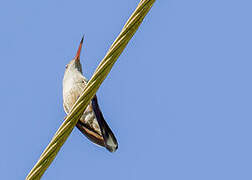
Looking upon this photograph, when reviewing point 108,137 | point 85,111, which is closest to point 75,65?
point 85,111

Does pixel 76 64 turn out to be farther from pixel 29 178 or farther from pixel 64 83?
pixel 29 178

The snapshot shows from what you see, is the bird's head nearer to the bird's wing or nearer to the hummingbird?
the hummingbird

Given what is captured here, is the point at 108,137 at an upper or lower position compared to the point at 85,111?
lower

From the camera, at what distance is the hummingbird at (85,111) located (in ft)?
19.6

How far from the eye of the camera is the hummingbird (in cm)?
598

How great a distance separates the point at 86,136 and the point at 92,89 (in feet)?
11.7

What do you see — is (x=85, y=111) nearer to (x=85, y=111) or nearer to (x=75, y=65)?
(x=85, y=111)

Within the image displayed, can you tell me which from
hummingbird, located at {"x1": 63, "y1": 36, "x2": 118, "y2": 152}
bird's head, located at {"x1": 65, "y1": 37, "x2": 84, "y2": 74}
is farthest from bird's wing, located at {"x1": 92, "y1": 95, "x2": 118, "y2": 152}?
bird's head, located at {"x1": 65, "y1": 37, "x2": 84, "y2": 74}

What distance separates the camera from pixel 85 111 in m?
7.32

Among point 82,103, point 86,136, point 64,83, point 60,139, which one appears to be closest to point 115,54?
point 82,103

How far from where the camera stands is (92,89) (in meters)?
3.74

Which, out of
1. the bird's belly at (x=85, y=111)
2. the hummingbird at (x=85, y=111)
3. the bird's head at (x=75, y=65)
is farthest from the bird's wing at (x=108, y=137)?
the bird's head at (x=75, y=65)

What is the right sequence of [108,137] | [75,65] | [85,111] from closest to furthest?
[108,137] < [85,111] < [75,65]

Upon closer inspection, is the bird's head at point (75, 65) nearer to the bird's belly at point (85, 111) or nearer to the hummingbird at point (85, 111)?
the hummingbird at point (85, 111)
